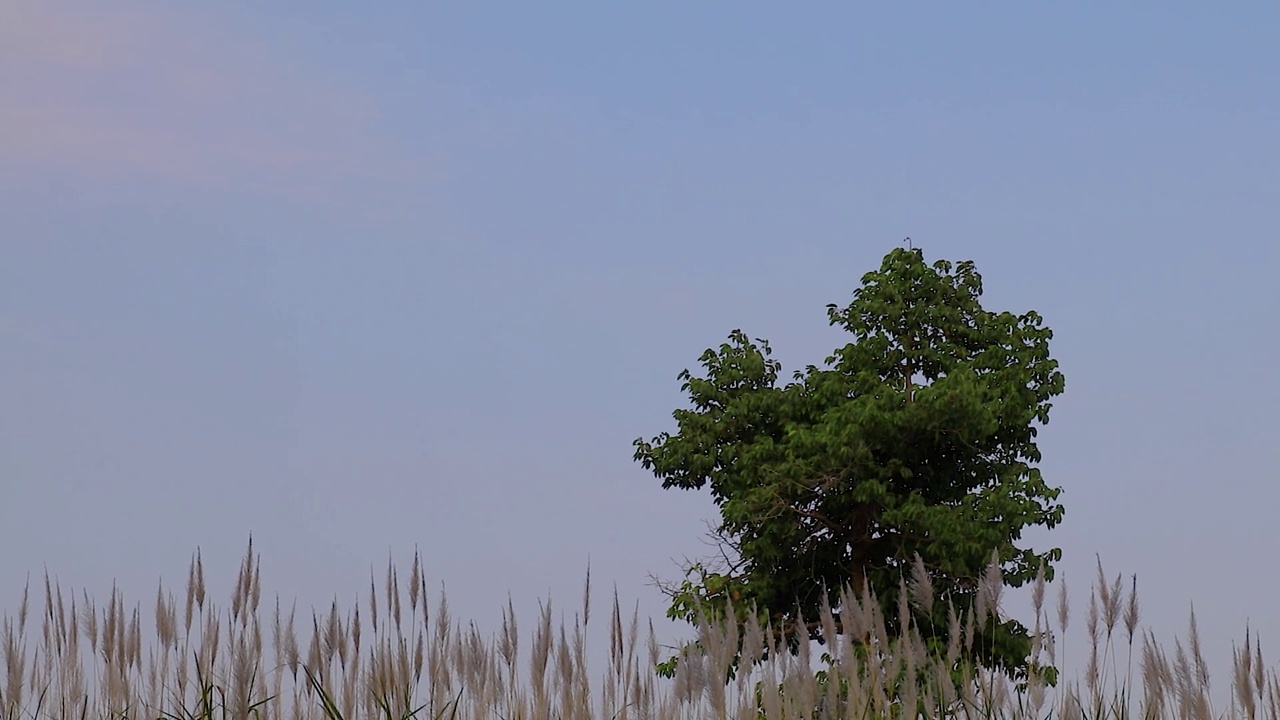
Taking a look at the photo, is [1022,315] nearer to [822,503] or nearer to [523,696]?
[822,503]

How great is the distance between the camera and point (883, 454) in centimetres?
2591

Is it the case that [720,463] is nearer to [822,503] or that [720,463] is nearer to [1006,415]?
[822,503]

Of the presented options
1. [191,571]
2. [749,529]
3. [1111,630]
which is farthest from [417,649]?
[749,529]

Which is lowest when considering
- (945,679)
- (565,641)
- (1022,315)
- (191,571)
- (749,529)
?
(945,679)

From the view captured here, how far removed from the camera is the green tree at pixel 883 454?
Answer: 2414 centimetres

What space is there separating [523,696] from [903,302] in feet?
68.5

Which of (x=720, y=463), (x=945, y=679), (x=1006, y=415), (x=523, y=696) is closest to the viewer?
(x=945, y=679)

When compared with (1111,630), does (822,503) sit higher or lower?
higher

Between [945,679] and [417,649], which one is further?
[417,649]

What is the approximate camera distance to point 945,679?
5715mm

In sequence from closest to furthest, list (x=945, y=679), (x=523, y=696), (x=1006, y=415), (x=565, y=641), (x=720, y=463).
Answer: (x=945, y=679)
(x=565, y=641)
(x=523, y=696)
(x=1006, y=415)
(x=720, y=463)

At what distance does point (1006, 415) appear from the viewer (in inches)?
981

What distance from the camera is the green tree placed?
24.1 m

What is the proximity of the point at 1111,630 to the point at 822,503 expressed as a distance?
19.1m
